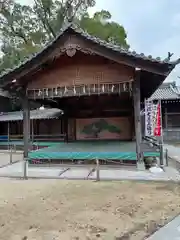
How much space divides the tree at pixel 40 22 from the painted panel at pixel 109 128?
19037 mm

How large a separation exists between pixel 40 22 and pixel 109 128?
77.3ft

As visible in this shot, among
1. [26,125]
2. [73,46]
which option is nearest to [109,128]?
[26,125]

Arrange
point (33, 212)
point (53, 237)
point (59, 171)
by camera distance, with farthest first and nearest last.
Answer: point (59, 171)
point (33, 212)
point (53, 237)

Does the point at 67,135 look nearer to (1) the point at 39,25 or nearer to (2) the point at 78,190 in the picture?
(2) the point at 78,190

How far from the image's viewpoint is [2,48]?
34500 mm

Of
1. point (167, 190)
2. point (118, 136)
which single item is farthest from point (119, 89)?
point (118, 136)

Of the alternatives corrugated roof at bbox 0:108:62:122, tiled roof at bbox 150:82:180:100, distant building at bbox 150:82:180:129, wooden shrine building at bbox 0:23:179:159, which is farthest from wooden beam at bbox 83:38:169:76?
distant building at bbox 150:82:180:129

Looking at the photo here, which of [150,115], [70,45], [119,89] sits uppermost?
[70,45]

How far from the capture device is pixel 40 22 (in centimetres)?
3556

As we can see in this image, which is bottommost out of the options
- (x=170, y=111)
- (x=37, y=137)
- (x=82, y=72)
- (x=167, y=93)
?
(x=37, y=137)

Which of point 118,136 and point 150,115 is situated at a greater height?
point 150,115

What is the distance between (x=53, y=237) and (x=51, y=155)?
288 inches

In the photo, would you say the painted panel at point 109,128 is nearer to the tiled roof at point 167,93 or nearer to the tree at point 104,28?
the tiled roof at point 167,93

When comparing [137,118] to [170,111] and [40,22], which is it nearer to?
[170,111]
